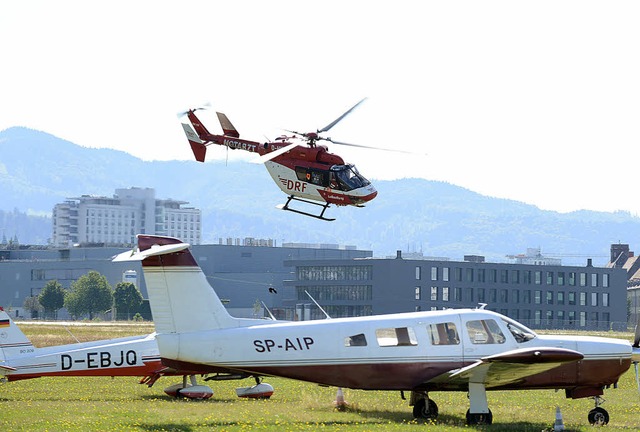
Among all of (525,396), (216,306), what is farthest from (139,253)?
(525,396)

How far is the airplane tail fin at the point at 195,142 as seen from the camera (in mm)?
39641

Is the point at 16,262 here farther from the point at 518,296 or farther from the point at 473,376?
the point at 473,376

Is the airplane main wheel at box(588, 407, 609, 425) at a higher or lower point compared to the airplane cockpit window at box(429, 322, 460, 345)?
lower

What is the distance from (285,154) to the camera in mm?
37219

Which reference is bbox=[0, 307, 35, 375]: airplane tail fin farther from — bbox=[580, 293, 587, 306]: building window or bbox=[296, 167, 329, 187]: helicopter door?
bbox=[580, 293, 587, 306]: building window

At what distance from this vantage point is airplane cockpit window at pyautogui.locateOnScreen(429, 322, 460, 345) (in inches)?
904

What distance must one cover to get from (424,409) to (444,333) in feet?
5.78

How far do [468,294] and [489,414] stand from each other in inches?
3844

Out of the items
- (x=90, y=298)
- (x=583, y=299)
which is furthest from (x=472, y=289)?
(x=90, y=298)

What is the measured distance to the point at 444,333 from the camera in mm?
23016

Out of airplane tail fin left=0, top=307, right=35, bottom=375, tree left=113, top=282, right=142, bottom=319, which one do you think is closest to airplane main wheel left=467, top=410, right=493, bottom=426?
airplane tail fin left=0, top=307, right=35, bottom=375

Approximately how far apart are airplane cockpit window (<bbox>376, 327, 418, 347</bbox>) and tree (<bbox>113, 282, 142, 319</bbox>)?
116588 mm

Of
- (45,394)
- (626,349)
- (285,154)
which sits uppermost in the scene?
(285,154)

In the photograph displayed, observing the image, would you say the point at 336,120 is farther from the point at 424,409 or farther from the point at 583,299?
the point at 583,299
